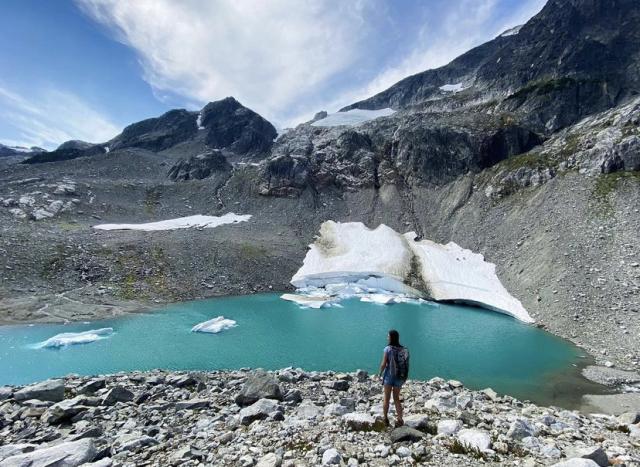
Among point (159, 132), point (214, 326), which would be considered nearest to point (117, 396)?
point (214, 326)

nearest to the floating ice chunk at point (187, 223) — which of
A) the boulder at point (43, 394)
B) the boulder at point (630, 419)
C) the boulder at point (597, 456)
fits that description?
the boulder at point (43, 394)

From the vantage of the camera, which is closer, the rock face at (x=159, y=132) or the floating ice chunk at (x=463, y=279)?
the floating ice chunk at (x=463, y=279)

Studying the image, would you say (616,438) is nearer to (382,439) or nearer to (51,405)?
(382,439)

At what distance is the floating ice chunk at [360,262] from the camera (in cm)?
5650

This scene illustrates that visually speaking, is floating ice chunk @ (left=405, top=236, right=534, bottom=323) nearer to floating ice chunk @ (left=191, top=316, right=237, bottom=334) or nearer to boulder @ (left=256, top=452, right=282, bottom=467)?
floating ice chunk @ (left=191, top=316, right=237, bottom=334)

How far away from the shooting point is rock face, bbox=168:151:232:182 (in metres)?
100

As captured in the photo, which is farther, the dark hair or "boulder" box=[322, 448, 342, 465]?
the dark hair

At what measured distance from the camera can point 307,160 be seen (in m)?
95.8

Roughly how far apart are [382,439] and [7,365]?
28.5 metres

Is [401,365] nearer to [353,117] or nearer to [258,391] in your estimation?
[258,391]

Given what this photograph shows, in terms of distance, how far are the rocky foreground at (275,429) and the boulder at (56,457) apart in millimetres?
24

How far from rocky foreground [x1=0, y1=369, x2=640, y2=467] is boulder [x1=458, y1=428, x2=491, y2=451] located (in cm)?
2

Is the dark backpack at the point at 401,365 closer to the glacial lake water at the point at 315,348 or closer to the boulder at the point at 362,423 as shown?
the boulder at the point at 362,423

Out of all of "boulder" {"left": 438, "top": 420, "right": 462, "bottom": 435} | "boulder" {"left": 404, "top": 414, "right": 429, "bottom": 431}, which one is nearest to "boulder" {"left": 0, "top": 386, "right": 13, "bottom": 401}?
"boulder" {"left": 404, "top": 414, "right": 429, "bottom": 431}
